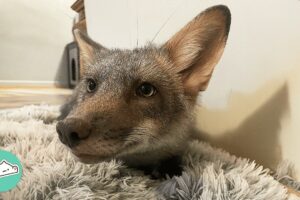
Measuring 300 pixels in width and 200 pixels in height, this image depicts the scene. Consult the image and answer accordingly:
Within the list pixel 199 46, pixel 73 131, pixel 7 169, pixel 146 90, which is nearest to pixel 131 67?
pixel 146 90

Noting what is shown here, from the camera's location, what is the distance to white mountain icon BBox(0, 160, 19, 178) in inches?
25.4

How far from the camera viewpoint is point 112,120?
0.76 metres

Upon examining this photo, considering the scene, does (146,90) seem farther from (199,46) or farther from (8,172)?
(8,172)

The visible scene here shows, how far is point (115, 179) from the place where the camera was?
33.0 inches

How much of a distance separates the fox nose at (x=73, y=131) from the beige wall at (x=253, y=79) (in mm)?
616

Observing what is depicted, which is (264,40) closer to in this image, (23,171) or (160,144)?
(160,144)

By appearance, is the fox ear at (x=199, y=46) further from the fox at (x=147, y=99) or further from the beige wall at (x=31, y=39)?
the beige wall at (x=31, y=39)

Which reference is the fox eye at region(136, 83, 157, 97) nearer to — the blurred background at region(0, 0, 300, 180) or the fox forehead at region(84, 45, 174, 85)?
the fox forehead at region(84, 45, 174, 85)

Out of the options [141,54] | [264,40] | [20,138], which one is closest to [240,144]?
[264,40]

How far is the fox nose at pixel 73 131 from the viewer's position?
2.26 ft

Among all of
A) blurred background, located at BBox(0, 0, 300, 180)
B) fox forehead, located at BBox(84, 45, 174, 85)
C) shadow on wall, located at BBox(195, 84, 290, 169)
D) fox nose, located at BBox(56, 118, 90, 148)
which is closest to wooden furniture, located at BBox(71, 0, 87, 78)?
blurred background, located at BBox(0, 0, 300, 180)

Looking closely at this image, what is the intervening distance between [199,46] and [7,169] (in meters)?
0.62

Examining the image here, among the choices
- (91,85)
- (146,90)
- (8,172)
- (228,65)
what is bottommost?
(8,172)

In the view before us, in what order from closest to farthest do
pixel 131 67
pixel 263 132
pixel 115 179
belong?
pixel 115 179, pixel 131 67, pixel 263 132
